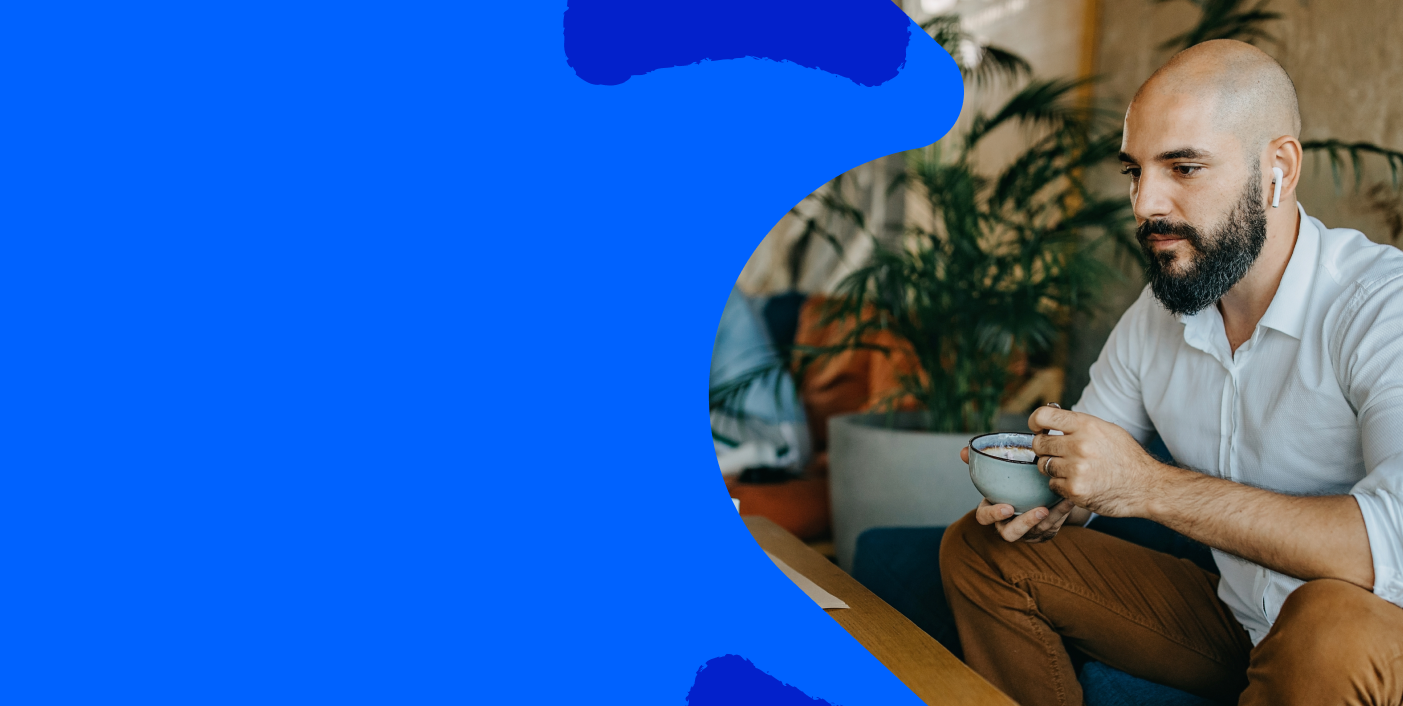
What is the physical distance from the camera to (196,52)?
488 mm

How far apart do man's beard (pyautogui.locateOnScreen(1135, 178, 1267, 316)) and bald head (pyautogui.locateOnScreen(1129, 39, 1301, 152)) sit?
0.19 feet

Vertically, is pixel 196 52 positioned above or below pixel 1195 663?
above

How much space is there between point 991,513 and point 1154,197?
372 mm

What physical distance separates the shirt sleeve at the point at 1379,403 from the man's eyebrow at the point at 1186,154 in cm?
19

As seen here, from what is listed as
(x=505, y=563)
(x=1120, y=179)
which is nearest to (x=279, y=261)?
(x=505, y=563)

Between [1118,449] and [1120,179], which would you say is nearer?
[1118,449]

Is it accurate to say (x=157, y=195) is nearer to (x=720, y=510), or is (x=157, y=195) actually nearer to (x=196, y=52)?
(x=196, y=52)

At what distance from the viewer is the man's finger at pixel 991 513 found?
859 millimetres

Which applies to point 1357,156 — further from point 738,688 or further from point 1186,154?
point 738,688

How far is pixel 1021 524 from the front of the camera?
2.97ft

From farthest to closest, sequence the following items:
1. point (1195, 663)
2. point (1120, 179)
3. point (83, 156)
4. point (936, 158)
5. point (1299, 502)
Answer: point (1120, 179), point (936, 158), point (1195, 663), point (1299, 502), point (83, 156)

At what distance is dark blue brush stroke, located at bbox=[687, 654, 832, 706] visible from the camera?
0.54 metres

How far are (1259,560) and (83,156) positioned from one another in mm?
924

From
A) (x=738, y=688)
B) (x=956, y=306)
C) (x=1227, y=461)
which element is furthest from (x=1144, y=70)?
(x=738, y=688)
